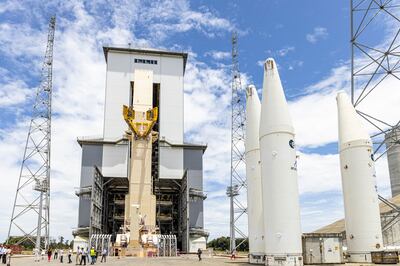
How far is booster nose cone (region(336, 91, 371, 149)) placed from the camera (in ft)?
112

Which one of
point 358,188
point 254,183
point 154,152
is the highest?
point 154,152

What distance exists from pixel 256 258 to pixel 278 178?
28.6 feet

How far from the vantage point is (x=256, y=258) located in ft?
105

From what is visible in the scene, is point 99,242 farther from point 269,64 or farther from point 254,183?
point 269,64

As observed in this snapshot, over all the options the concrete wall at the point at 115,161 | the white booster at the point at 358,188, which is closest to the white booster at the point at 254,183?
the white booster at the point at 358,188

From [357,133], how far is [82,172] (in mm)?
45879

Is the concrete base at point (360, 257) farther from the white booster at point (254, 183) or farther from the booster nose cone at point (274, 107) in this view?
the booster nose cone at point (274, 107)

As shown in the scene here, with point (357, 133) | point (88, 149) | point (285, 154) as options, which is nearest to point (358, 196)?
point (357, 133)

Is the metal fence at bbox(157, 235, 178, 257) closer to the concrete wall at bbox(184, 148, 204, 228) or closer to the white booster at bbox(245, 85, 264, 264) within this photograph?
the concrete wall at bbox(184, 148, 204, 228)

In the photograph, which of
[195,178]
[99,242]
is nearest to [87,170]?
[99,242]

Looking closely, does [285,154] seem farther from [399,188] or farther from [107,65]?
[399,188]

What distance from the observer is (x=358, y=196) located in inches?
1270

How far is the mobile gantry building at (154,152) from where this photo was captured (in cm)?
6450

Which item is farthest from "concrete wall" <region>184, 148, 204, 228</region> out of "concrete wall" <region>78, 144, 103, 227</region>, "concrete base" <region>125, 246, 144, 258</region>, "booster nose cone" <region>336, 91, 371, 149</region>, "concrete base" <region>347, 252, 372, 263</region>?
"concrete base" <region>347, 252, 372, 263</region>
